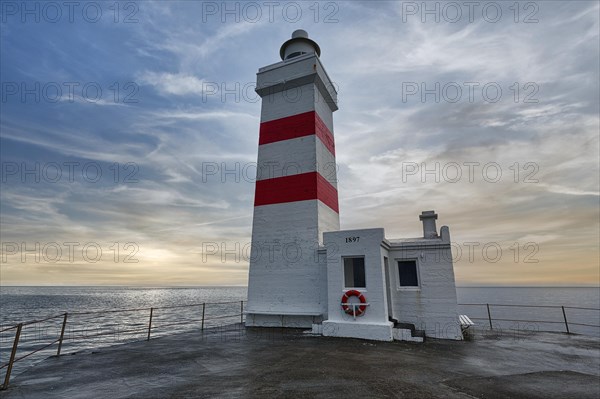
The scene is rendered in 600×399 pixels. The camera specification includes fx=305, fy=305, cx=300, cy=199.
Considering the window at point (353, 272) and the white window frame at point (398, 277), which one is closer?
the white window frame at point (398, 277)

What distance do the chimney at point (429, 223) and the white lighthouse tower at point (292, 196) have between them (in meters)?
3.76

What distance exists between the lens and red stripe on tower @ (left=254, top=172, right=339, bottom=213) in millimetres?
12352

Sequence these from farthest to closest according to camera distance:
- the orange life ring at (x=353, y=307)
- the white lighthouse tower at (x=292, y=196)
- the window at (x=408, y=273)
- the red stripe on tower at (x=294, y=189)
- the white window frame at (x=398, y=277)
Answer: the red stripe on tower at (x=294, y=189), the white lighthouse tower at (x=292, y=196), the window at (x=408, y=273), the white window frame at (x=398, y=277), the orange life ring at (x=353, y=307)

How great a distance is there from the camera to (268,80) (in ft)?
46.6

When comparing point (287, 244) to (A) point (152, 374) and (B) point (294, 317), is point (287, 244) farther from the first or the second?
(A) point (152, 374)

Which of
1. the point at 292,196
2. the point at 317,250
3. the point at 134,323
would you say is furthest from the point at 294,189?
the point at 134,323

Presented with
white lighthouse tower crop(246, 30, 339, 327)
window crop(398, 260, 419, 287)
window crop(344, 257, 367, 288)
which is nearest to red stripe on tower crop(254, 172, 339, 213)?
white lighthouse tower crop(246, 30, 339, 327)

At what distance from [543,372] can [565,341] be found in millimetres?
4712

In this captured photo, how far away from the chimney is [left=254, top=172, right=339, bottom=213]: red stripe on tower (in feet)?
12.9

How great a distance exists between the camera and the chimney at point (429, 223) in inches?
446

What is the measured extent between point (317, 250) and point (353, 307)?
2.69 metres

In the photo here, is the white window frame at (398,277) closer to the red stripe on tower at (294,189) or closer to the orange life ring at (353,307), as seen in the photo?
the orange life ring at (353,307)

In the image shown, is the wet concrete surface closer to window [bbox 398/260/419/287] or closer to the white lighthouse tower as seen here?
window [bbox 398/260/419/287]

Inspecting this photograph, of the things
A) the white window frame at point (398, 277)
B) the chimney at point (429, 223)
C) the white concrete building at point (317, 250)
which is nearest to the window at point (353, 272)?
the white concrete building at point (317, 250)
